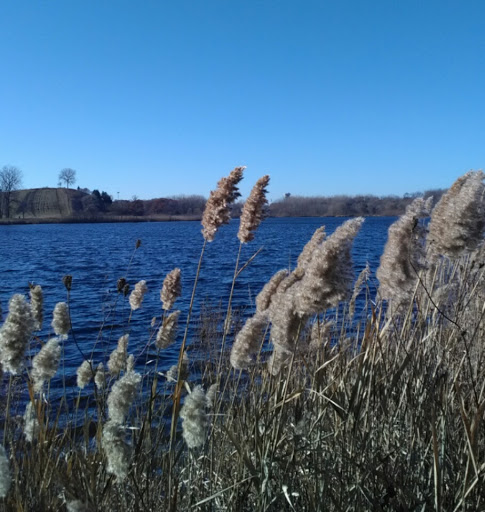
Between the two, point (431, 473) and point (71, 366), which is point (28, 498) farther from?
point (71, 366)

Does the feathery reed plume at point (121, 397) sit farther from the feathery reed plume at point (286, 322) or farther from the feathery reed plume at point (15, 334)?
the feathery reed plume at point (286, 322)

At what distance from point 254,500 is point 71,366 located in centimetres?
Result: 703

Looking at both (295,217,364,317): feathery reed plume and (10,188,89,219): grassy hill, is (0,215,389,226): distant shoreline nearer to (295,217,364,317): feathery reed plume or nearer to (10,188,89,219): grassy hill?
(10,188,89,219): grassy hill

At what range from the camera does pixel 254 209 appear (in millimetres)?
2727

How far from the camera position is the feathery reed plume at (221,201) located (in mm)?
2557

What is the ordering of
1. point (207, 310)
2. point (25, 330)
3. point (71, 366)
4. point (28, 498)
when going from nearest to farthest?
point (25, 330) < point (28, 498) < point (71, 366) < point (207, 310)

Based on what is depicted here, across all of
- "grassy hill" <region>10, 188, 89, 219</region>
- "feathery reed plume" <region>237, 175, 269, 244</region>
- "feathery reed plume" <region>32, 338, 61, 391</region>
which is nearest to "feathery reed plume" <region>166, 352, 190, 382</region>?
"feathery reed plume" <region>32, 338, 61, 391</region>

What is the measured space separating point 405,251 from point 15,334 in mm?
1661

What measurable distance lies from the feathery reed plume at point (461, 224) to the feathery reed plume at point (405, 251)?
0.28 ft

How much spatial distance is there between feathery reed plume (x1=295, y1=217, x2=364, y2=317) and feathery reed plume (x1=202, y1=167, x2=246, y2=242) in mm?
756

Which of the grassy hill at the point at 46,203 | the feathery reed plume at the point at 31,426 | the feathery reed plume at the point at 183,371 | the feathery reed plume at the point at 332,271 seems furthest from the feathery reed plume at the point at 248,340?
the grassy hill at the point at 46,203

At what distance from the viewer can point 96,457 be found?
2.34m

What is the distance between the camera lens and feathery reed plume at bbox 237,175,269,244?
8.83 ft

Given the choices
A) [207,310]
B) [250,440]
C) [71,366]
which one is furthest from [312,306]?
[207,310]
